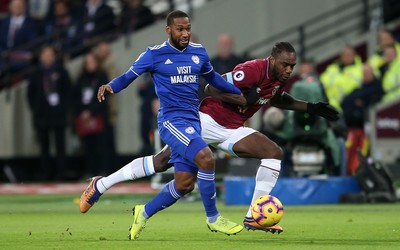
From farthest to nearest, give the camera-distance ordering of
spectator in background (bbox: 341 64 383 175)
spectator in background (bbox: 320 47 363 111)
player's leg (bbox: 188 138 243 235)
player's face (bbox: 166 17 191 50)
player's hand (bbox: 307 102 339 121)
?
spectator in background (bbox: 320 47 363 111)
spectator in background (bbox: 341 64 383 175)
player's hand (bbox: 307 102 339 121)
player's face (bbox: 166 17 191 50)
player's leg (bbox: 188 138 243 235)

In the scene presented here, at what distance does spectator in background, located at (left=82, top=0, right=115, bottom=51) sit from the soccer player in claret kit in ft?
37.6

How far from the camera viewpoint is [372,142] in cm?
2184

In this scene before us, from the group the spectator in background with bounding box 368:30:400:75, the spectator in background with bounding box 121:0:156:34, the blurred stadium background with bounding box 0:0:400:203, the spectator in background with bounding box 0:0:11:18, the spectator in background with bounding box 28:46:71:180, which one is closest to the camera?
the spectator in background with bounding box 368:30:400:75

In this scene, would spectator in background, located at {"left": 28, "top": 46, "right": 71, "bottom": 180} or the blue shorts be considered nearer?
the blue shorts

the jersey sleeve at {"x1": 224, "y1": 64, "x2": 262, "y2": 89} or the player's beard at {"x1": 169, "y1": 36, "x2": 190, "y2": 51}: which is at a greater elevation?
the player's beard at {"x1": 169, "y1": 36, "x2": 190, "y2": 51}

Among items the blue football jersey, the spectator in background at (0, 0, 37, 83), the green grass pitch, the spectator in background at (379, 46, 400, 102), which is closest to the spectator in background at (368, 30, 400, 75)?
the spectator in background at (379, 46, 400, 102)

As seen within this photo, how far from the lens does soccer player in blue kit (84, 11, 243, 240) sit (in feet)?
36.9

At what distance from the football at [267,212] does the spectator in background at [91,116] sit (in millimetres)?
11225

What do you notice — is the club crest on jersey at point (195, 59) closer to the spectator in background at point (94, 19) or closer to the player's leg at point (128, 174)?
the player's leg at point (128, 174)

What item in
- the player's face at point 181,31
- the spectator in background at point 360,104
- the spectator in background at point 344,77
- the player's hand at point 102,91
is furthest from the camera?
the spectator in background at point 344,77

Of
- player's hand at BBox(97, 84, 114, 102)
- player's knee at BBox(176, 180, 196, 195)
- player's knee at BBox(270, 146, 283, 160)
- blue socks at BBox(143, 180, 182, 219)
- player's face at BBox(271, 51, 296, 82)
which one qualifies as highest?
player's face at BBox(271, 51, 296, 82)

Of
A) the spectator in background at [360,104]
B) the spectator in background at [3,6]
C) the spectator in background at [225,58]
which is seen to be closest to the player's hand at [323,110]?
the spectator in background at [225,58]

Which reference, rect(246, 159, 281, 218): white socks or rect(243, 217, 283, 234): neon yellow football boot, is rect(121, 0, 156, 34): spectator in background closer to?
rect(246, 159, 281, 218): white socks

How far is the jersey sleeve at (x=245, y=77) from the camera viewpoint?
12.2 m
